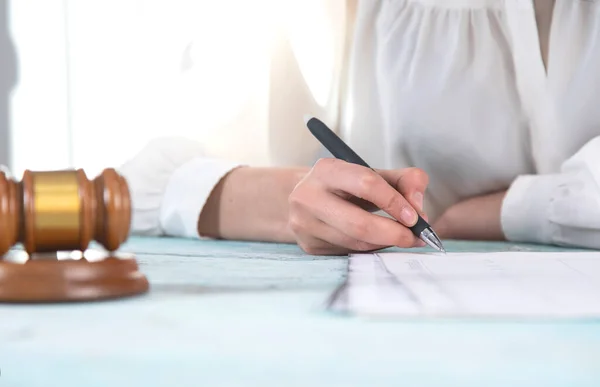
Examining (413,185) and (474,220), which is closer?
(413,185)

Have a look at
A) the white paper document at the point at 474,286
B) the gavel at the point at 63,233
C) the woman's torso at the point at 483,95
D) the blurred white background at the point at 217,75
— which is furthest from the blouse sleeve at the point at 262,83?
the gavel at the point at 63,233

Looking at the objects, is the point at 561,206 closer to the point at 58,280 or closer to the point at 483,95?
the point at 483,95

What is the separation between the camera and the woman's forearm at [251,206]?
0.83 metres

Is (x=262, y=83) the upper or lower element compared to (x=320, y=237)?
upper

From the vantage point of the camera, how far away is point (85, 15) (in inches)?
57.9

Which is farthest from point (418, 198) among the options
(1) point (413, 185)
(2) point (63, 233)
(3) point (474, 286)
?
(2) point (63, 233)

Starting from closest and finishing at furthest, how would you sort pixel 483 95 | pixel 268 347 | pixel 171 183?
pixel 268 347
pixel 171 183
pixel 483 95

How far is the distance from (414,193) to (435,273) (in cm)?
18

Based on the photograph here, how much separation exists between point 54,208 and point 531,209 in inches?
25.1

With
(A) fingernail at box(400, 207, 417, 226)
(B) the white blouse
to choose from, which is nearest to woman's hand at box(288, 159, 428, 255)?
(A) fingernail at box(400, 207, 417, 226)

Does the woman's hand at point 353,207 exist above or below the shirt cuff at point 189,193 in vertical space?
above

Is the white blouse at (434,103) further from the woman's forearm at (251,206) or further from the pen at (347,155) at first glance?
the pen at (347,155)

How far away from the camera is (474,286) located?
39cm

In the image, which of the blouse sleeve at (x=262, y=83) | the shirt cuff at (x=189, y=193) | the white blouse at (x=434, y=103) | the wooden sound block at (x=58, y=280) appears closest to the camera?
the wooden sound block at (x=58, y=280)
